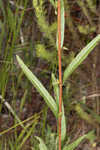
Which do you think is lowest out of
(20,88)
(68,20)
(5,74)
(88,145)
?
(88,145)

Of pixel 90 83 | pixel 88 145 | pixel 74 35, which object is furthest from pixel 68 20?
pixel 88 145

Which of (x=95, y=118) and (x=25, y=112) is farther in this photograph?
(x=25, y=112)

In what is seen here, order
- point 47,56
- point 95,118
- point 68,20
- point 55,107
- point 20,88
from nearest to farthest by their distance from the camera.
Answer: point 55,107 < point 47,56 < point 68,20 < point 95,118 < point 20,88

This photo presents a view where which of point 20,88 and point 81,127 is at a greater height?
point 20,88

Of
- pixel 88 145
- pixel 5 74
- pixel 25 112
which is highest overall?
pixel 5 74

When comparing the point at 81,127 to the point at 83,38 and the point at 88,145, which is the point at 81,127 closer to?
the point at 88,145

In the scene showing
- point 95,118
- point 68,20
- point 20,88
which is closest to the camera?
point 68,20

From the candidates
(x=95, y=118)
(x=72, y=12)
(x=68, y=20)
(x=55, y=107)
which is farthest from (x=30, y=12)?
(x=55, y=107)

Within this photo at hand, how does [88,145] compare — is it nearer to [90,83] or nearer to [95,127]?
[95,127]

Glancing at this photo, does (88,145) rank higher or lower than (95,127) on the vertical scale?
lower
